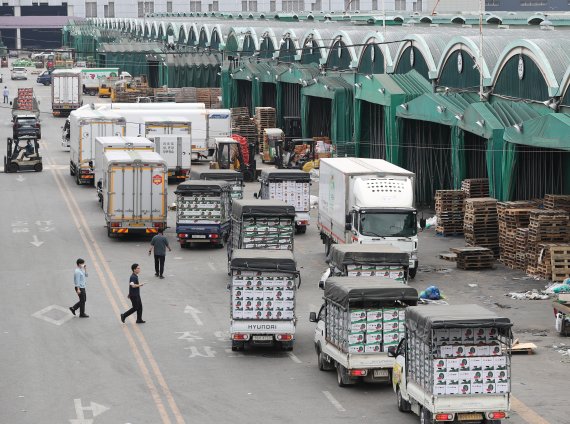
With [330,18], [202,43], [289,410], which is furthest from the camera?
[202,43]

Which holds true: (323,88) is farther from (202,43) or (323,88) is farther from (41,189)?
(202,43)

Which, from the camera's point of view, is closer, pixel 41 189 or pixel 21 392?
pixel 21 392

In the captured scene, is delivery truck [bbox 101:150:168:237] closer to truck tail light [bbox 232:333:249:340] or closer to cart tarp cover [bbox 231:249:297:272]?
cart tarp cover [bbox 231:249:297:272]

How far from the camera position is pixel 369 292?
27.7 m

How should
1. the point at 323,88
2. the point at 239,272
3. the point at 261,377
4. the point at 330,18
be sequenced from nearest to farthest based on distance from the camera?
the point at 261,377 → the point at 239,272 → the point at 323,88 → the point at 330,18

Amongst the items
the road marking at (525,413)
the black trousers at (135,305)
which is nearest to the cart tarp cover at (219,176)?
the black trousers at (135,305)

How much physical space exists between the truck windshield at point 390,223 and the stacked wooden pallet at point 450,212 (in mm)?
8847

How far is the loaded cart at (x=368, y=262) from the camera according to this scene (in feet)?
113

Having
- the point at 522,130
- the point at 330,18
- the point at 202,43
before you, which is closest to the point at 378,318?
the point at 522,130

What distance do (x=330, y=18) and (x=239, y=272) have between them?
83336 millimetres

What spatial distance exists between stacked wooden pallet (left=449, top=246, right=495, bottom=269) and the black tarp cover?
926 centimetres

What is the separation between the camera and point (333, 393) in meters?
27.7

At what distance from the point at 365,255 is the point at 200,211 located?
1497 centimetres

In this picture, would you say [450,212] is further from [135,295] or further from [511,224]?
[135,295]
